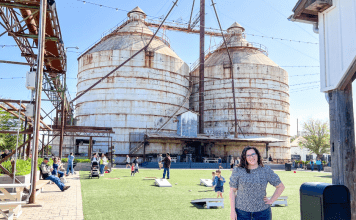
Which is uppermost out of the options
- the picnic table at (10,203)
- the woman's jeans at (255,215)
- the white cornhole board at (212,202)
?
the woman's jeans at (255,215)

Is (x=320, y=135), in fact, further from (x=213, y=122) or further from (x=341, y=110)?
(x=341, y=110)

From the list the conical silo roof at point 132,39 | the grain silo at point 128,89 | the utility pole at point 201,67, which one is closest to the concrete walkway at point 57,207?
the grain silo at point 128,89

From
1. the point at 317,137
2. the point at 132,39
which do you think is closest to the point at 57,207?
the point at 132,39

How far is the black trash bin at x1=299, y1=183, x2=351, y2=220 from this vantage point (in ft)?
16.6

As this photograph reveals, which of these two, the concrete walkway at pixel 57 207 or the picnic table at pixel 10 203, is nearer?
the picnic table at pixel 10 203

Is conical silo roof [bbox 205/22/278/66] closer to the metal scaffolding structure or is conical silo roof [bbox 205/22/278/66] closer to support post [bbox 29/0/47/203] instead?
the metal scaffolding structure

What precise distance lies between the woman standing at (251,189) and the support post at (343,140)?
2.89m

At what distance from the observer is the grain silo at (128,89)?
39.3 metres

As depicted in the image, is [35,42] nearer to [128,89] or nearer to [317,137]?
[128,89]

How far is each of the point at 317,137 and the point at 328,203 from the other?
183 feet

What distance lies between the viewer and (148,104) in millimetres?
40156

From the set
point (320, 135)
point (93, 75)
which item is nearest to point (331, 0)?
point (93, 75)

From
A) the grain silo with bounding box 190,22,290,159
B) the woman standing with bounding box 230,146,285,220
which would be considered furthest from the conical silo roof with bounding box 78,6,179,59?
the woman standing with bounding box 230,146,285,220

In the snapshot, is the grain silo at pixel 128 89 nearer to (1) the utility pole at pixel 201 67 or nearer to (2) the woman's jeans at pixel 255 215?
(1) the utility pole at pixel 201 67
